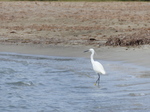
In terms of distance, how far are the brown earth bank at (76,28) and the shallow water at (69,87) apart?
9.57 ft

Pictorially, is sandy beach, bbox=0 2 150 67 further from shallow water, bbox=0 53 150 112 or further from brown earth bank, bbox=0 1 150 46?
shallow water, bbox=0 53 150 112

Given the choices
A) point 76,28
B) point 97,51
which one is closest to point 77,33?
point 76,28

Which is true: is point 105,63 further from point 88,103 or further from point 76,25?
point 76,25

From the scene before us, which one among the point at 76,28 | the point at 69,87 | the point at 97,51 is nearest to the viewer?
the point at 69,87

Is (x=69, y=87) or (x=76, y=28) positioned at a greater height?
(x=76, y=28)

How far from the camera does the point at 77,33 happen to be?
828 inches

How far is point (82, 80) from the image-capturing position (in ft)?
39.9

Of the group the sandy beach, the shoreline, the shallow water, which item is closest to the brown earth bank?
the sandy beach

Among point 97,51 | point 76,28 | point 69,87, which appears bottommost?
point 69,87

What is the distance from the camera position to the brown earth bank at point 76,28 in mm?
18538

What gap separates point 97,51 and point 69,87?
5.52m

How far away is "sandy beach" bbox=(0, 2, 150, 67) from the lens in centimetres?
1655

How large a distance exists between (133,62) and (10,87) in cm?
407

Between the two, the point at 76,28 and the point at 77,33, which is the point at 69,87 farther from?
the point at 76,28
